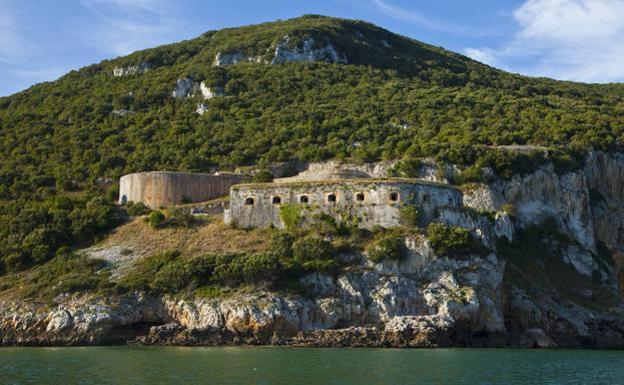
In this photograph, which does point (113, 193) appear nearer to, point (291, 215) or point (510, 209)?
point (291, 215)

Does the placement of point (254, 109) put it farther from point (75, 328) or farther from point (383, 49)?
point (75, 328)

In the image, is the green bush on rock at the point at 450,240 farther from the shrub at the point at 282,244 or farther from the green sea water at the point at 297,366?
the shrub at the point at 282,244

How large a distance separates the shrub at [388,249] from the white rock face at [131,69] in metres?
52.4

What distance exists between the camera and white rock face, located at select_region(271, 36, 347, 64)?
87750 mm

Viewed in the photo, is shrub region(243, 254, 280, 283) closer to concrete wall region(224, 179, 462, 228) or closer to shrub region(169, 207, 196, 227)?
concrete wall region(224, 179, 462, 228)

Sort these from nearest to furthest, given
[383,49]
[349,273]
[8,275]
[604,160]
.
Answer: [349,273] < [8,275] < [604,160] < [383,49]

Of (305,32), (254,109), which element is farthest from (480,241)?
(305,32)

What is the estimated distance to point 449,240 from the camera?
142 ft

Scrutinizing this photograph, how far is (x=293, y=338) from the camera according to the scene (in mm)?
38938

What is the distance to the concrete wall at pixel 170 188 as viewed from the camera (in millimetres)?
53125

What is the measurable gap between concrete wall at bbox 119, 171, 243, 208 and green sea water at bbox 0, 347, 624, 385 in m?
17.0

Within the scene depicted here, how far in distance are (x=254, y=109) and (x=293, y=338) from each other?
39.4 meters

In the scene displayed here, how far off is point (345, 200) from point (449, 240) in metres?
6.77

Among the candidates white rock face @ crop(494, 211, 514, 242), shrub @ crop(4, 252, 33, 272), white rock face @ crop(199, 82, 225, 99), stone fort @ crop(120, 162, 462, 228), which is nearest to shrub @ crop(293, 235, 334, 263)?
stone fort @ crop(120, 162, 462, 228)
